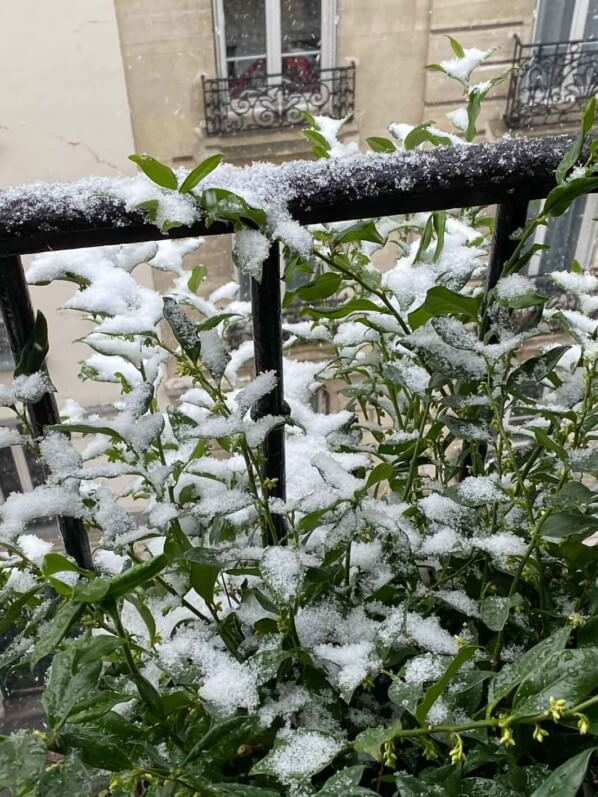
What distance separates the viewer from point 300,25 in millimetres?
2980

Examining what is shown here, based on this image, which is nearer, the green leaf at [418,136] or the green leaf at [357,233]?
the green leaf at [357,233]

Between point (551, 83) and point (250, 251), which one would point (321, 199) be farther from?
point (551, 83)

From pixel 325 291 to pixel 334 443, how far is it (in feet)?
0.52

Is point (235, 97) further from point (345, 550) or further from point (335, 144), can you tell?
point (345, 550)

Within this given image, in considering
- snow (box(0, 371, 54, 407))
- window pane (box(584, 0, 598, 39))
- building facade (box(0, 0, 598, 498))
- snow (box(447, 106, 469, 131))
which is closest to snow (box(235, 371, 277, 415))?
snow (box(0, 371, 54, 407))

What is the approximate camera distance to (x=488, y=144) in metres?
0.34

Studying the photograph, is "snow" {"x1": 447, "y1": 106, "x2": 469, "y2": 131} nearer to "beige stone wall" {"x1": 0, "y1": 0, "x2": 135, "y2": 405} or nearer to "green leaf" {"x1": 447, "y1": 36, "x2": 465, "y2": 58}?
"green leaf" {"x1": 447, "y1": 36, "x2": 465, "y2": 58}

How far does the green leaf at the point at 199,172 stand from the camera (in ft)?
0.95

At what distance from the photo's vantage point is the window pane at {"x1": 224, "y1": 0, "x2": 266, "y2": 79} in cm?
290

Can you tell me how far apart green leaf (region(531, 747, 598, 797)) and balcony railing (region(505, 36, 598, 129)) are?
10.8 ft

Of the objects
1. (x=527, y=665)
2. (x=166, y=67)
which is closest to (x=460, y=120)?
(x=527, y=665)

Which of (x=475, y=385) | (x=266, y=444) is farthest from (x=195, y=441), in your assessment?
(x=475, y=385)

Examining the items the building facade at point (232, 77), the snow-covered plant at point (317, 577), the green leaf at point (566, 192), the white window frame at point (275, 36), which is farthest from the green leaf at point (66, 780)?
the white window frame at point (275, 36)

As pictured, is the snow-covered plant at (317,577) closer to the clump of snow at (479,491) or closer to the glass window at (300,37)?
the clump of snow at (479,491)
